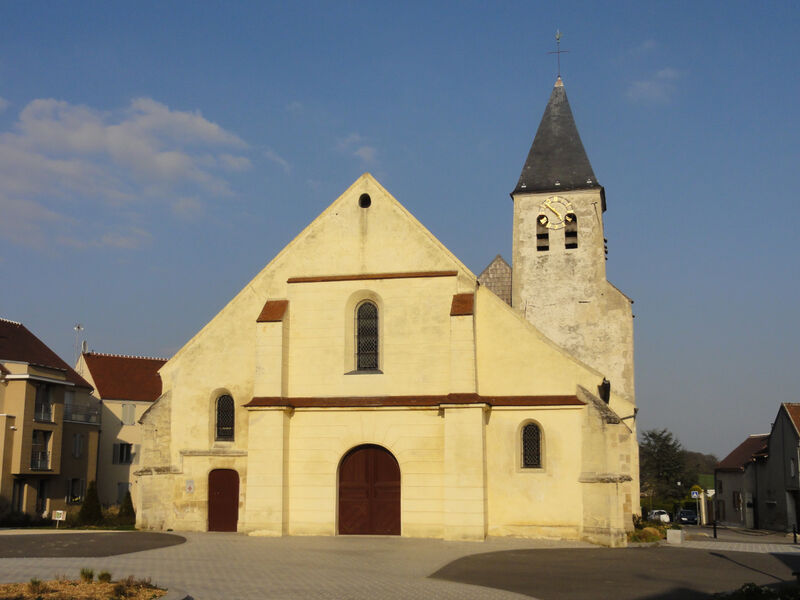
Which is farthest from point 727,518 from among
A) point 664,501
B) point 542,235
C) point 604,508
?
point 604,508

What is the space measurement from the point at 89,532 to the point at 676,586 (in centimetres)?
1803

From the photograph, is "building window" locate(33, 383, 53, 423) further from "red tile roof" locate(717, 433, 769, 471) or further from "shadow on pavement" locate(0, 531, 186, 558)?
"red tile roof" locate(717, 433, 769, 471)

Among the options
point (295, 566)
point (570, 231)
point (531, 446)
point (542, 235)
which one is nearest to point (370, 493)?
point (531, 446)

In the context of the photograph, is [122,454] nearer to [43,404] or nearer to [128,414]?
[128,414]

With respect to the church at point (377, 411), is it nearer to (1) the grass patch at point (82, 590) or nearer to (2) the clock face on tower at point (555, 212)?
(1) the grass patch at point (82, 590)

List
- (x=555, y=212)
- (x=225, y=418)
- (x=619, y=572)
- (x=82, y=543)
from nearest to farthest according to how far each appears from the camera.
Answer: (x=619, y=572)
(x=82, y=543)
(x=225, y=418)
(x=555, y=212)

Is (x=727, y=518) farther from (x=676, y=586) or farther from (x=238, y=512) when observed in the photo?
(x=676, y=586)

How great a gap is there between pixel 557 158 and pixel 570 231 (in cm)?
384

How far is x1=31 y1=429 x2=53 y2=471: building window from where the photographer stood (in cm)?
3894

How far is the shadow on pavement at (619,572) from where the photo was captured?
14836 mm

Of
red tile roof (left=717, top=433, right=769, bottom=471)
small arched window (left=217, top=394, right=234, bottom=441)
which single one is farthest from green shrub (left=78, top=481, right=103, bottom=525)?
red tile roof (left=717, top=433, right=769, bottom=471)

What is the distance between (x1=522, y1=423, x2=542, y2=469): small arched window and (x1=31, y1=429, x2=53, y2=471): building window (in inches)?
996

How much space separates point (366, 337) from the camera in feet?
86.3

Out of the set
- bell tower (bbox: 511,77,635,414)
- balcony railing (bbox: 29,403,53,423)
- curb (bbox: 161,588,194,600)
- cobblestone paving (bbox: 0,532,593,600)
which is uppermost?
bell tower (bbox: 511,77,635,414)
